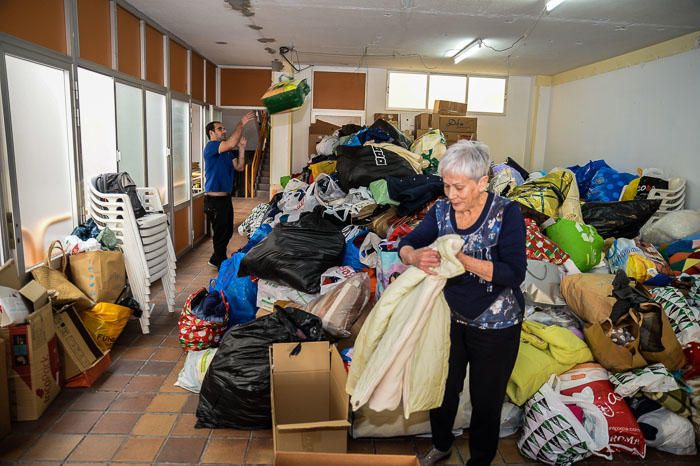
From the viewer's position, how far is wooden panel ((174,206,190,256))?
18.7ft

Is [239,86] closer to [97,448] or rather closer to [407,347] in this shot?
[97,448]

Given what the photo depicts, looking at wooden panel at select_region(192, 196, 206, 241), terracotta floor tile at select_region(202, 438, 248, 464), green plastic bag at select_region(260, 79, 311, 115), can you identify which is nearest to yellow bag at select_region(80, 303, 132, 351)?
terracotta floor tile at select_region(202, 438, 248, 464)

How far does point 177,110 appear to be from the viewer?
605 cm

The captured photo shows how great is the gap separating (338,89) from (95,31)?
4.58 metres

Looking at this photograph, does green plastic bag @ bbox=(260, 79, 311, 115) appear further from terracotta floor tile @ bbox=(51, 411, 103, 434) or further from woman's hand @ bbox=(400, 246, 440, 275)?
woman's hand @ bbox=(400, 246, 440, 275)

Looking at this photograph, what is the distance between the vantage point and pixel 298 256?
3.19 m

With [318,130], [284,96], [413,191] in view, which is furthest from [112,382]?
[318,130]

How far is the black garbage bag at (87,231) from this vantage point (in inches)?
132

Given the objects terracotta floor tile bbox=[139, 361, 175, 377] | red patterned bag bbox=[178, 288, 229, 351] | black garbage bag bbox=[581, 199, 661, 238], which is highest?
black garbage bag bbox=[581, 199, 661, 238]

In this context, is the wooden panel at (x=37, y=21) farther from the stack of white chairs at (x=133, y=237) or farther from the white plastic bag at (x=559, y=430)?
the white plastic bag at (x=559, y=430)

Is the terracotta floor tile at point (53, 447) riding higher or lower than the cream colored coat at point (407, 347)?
lower

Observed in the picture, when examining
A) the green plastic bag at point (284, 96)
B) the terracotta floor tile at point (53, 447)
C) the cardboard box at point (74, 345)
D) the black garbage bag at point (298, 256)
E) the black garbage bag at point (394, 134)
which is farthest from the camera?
the black garbage bag at point (394, 134)

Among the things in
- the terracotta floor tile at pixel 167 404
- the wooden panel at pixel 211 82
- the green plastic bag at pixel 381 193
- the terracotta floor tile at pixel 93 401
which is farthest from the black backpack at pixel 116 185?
the wooden panel at pixel 211 82

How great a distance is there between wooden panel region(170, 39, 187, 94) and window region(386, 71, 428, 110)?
324 cm
